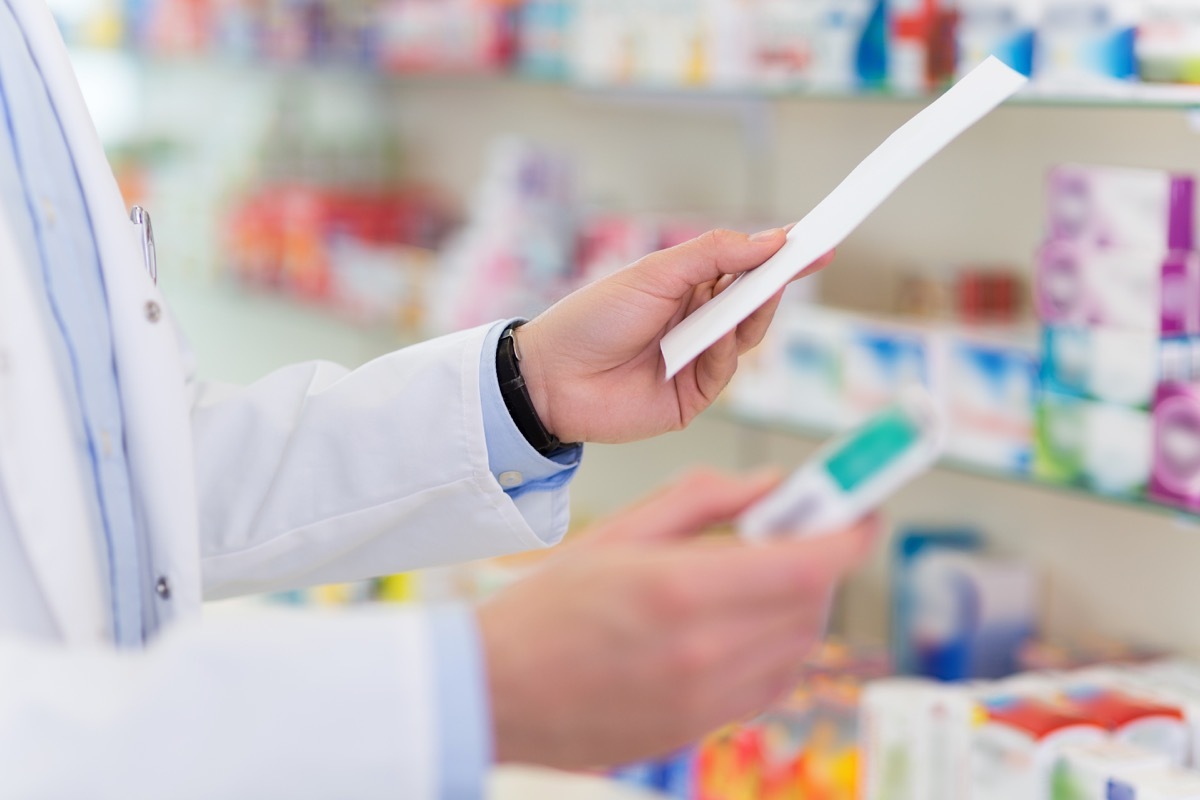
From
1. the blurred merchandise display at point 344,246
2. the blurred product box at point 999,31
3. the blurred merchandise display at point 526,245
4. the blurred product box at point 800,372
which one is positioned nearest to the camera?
the blurred product box at point 999,31

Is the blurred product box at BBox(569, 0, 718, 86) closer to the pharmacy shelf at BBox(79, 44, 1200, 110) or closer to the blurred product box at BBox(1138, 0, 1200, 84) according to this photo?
the pharmacy shelf at BBox(79, 44, 1200, 110)

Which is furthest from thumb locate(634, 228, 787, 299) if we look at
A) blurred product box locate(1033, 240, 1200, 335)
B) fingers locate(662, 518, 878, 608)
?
blurred product box locate(1033, 240, 1200, 335)

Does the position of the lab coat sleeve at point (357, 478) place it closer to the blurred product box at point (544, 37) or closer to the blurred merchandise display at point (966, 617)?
the blurred merchandise display at point (966, 617)

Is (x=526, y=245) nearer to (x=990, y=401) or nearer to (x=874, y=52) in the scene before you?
(x=874, y=52)

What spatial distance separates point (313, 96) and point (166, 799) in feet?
11.0

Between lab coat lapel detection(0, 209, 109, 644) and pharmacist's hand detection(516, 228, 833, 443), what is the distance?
1.33 ft

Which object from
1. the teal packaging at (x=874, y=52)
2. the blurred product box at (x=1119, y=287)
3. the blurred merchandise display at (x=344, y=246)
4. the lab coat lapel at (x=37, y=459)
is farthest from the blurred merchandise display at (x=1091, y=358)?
the blurred merchandise display at (x=344, y=246)

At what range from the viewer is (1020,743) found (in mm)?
1437

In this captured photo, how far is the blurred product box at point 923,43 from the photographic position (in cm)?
176

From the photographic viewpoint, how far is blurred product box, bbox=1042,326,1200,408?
148cm

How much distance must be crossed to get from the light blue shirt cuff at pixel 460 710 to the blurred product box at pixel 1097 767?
2.53 ft

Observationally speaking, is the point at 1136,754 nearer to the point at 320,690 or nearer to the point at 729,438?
the point at 320,690

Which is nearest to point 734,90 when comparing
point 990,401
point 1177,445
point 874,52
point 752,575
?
point 874,52

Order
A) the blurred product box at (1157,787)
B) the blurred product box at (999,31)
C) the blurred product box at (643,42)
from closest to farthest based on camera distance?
the blurred product box at (1157,787) < the blurred product box at (999,31) < the blurred product box at (643,42)
